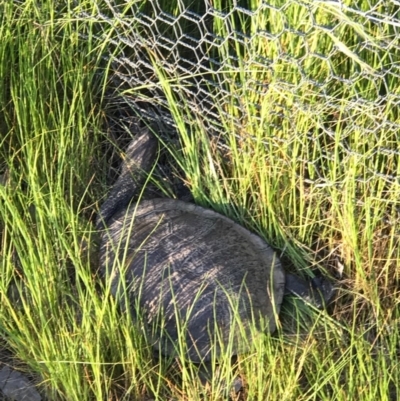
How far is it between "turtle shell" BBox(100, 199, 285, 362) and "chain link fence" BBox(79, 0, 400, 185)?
10.0 inches

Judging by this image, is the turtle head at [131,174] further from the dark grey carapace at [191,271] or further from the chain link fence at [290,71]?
the chain link fence at [290,71]

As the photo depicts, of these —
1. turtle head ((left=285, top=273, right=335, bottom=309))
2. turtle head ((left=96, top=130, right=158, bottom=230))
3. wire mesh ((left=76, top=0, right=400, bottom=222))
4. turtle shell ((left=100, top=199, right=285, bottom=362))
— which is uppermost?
wire mesh ((left=76, top=0, right=400, bottom=222))

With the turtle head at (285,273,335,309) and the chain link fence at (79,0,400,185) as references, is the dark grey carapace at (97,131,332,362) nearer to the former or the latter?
the turtle head at (285,273,335,309)

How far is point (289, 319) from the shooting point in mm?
1654

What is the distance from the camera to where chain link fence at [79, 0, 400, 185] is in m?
1.52

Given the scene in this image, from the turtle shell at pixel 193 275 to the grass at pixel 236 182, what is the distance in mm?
51

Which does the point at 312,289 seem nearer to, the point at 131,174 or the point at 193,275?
the point at 193,275

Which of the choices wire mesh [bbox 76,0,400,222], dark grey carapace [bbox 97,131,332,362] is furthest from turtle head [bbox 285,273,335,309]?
wire mesh [bbox 76,0,400,222]

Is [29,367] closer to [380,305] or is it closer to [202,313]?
[202,313]

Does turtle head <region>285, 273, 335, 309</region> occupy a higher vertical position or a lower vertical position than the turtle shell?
lower

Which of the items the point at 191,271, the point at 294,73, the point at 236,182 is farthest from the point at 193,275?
the point at 294,73

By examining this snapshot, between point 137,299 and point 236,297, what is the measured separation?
0.76 ft

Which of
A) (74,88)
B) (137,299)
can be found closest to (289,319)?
(137,299)

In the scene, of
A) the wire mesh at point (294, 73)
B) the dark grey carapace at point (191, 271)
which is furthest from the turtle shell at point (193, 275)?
the wire mesh at point (294, 73)
